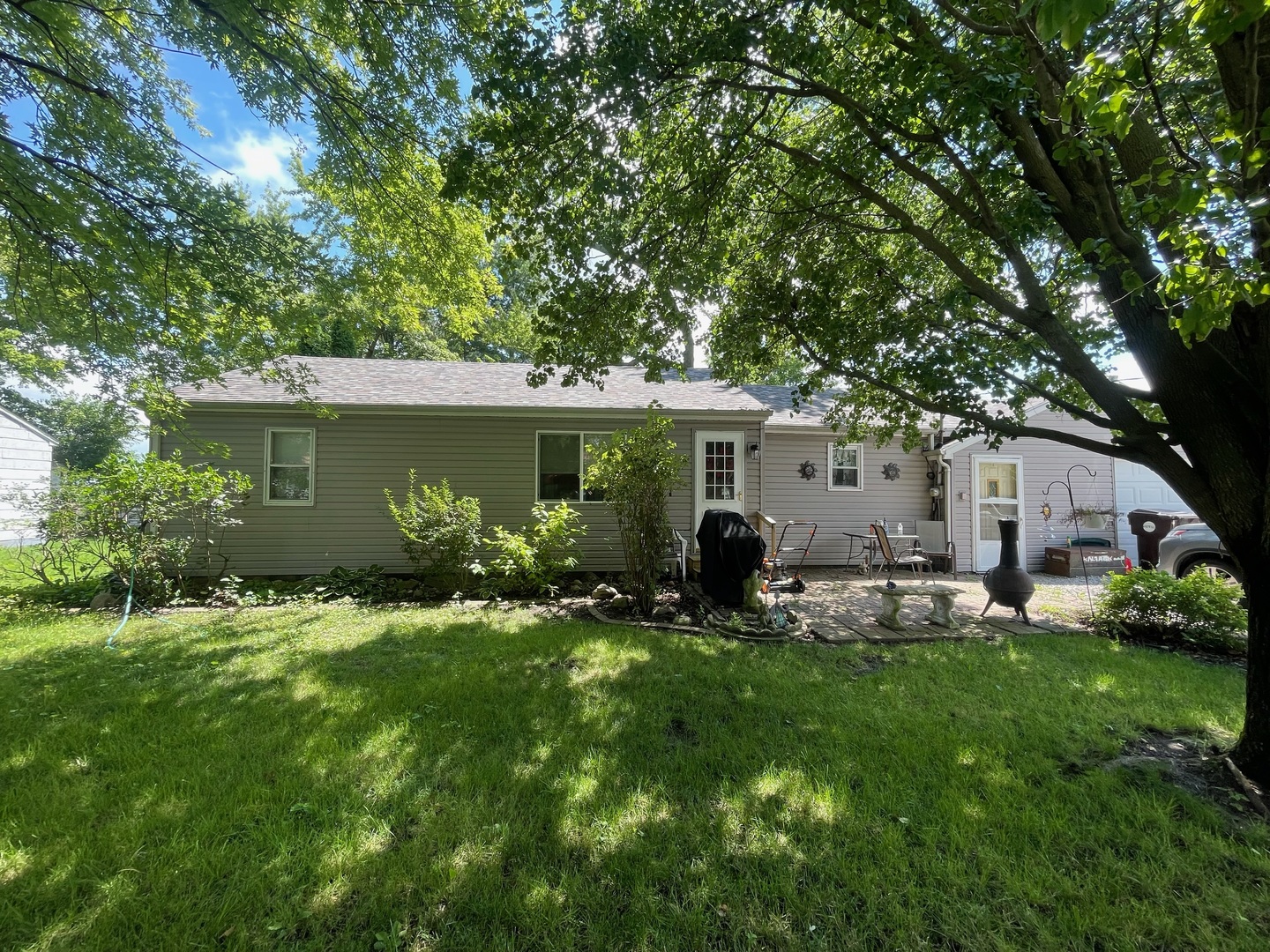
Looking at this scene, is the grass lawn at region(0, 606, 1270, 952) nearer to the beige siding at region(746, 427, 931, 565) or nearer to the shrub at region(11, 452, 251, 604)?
the shrub at region(11, 452, 251, 604)

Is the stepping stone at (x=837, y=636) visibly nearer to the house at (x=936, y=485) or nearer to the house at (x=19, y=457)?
the house at (x=936, y=485)

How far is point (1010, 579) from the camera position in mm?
5871

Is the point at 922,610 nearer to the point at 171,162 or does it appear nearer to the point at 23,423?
the point at 171,162

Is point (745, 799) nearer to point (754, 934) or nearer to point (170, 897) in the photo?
point (754, 934)

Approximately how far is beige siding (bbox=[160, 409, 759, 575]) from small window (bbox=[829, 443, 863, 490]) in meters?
2.38

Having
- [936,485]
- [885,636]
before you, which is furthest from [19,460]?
[936,485]

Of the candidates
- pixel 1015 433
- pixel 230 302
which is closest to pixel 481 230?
pixel 230 302

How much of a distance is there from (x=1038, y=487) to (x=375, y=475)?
41.5ft

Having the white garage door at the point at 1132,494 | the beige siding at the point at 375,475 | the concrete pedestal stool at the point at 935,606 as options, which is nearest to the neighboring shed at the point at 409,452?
the beige siding at the point at 375,475

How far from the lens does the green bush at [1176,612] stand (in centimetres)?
511

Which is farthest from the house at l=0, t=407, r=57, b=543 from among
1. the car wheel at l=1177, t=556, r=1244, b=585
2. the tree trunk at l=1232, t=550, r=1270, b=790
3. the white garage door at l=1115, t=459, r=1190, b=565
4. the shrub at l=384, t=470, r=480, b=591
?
the white garage door at l=1115, t=459, r=1190, b=565

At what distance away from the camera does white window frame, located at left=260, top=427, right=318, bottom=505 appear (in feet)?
27.0

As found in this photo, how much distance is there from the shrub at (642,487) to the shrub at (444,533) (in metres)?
2.27

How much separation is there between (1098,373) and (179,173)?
808 centimetres
